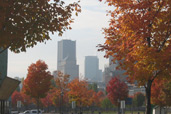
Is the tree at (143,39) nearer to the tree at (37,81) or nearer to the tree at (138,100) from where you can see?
the tree at (37,81)

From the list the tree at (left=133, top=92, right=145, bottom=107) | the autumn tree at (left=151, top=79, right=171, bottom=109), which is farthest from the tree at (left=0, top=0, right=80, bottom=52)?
the tree at (left=133, top=92, right=145, bottom=107)

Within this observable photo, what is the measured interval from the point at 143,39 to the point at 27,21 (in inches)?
288

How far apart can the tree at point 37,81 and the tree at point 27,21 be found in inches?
1809

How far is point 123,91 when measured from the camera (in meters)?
72.8

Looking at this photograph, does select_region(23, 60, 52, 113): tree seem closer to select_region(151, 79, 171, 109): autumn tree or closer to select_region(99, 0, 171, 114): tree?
select_region(151, 79, 171, 109): autumn tree

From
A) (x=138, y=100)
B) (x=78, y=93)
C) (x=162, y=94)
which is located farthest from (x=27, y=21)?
(x=138, y=100)

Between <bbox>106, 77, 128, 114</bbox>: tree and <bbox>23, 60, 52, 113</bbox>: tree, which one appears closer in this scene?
<bbox>23, 60, 52, 113</bbox>: tree

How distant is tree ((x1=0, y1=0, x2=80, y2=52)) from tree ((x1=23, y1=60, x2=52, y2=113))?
1809 inches

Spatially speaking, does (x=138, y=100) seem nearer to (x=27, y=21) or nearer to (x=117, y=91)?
(x=117, y=91)

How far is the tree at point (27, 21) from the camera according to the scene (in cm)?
1186

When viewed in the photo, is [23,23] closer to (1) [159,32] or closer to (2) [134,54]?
(2) [134,54]

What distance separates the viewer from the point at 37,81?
2347 inches

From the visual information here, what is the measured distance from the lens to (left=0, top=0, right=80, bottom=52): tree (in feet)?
38.9

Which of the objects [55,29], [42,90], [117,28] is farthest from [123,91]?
[55,29]
